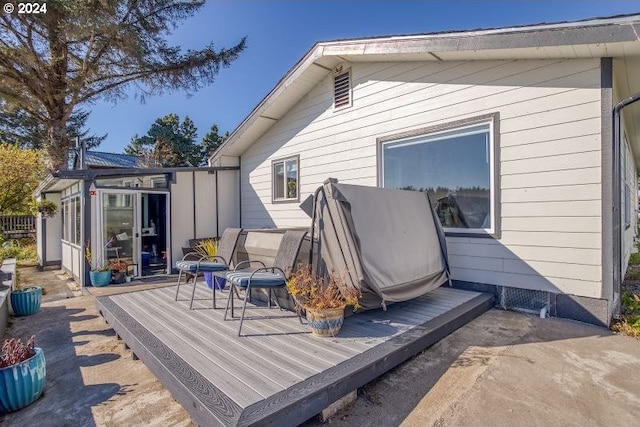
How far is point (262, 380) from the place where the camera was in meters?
2.34

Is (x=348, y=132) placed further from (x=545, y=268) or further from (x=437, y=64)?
(x=545, y=268)

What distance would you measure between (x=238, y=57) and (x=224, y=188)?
6608 millimetres

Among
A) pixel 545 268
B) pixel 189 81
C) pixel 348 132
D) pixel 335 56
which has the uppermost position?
pixel 189 81

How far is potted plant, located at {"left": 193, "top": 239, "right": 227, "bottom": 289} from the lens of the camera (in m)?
5.22

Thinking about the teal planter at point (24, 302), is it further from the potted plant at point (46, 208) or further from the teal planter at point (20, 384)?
the potted plant at point (46, 208)

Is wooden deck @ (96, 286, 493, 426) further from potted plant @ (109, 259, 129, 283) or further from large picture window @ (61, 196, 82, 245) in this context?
large picture window @ (61, 196, 82, 245)

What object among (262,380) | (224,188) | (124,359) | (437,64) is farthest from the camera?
(224,188)

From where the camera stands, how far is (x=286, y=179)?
26.3 feet

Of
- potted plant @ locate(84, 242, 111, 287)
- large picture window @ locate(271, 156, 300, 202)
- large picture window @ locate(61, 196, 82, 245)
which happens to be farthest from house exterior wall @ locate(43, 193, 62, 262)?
large picture window @ locate(271, 156, 300, 202)

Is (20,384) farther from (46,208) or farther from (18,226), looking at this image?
(18,226)

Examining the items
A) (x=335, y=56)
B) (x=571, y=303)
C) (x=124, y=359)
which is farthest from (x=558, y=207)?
(x=124, y=359)

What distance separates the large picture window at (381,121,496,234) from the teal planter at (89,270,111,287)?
→ 6057 mm
